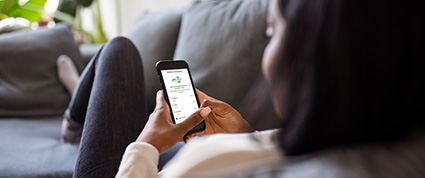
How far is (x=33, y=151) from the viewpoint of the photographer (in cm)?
102

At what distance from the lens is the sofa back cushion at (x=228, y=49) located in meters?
1.10

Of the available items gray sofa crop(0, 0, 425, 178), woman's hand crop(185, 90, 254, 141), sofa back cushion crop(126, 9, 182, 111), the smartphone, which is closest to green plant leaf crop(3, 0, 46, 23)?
gray sofa crop(0, 0, 425, 178)

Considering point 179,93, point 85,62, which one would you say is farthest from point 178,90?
point 85,62

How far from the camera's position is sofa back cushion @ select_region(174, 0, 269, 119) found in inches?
43.4

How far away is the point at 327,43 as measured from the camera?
1.05 feet

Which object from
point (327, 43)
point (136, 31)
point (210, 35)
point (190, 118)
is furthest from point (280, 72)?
point (136, 31)

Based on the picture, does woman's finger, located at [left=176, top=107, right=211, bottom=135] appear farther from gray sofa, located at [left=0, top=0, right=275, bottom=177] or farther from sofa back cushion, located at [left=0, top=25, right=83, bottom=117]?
sofa back cushion, located at [left=0, top=25, right=83, bottom=117]

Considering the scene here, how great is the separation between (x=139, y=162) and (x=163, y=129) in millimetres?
103

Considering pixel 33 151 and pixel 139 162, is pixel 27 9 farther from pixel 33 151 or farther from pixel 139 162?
pixel 139 162

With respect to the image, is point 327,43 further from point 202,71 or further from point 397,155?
point 202,71

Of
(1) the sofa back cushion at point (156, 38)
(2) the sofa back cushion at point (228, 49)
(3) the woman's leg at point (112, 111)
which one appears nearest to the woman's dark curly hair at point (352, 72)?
(3) the woman's leg at point (112, 111)

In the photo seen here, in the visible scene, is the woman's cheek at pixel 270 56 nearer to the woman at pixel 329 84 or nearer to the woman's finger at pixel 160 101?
the woman at pixel 329 84

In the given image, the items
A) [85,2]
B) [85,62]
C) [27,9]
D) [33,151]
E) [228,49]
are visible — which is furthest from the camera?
Answer: [85,2]

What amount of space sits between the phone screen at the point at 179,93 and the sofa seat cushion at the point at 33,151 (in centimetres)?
35
